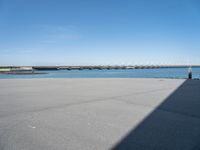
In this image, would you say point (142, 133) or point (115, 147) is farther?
point (142, 133)

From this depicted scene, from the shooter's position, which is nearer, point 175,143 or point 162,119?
point 175,143

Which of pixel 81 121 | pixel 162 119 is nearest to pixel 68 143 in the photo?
pixel 81 121

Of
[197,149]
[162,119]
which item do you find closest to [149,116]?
[162,119]

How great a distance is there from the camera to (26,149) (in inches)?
114

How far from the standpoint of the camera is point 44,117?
459cm

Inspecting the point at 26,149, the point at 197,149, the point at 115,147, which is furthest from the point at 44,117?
the point at 197,149

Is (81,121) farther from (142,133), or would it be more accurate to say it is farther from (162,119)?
(162,119)

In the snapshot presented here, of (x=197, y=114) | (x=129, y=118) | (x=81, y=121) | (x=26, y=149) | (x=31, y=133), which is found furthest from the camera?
(x=197, y=114)

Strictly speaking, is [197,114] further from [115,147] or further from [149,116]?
[115,147]

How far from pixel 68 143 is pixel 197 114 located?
348 centimetres

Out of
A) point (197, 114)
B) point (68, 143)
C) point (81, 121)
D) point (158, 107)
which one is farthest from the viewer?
point (158, 107)

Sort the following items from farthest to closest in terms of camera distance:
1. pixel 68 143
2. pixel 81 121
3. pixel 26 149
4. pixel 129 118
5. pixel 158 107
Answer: pixel 158 107 < pixel 129 118 < pixel 81 121 < pixel 68 143 < pixel 26 149

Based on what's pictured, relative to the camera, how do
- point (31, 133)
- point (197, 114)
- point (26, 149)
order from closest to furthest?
point (26, 149) → point (31, 133) → point (197, 114)

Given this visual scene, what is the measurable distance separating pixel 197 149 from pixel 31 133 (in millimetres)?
2555
